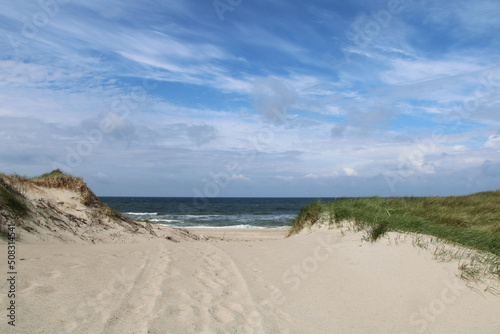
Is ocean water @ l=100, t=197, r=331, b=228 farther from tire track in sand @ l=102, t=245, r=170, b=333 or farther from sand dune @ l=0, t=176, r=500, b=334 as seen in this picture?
tire track in sand @ l=102, t=245, r=170, b=333

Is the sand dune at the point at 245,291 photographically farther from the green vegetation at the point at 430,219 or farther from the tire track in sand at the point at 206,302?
the green vegetation at the point at 430,219

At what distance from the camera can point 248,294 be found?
16.8 feet

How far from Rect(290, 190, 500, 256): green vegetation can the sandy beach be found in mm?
985

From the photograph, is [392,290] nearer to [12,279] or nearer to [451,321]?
[451,321]

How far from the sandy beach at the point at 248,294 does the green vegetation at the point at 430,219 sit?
0.99 metres

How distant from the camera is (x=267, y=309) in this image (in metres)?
4.62

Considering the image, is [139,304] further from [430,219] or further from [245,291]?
[430,219]

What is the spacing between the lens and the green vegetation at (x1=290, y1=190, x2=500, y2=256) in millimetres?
6676

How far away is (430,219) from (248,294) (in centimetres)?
751

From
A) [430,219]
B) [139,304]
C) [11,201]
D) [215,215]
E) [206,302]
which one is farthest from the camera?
[215,215]

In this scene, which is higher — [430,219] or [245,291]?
[430,219]

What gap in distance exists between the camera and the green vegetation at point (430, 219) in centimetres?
668

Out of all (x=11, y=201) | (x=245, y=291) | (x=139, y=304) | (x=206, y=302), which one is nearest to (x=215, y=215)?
(x=11, y=201)

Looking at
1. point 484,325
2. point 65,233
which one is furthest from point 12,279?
point 484,325
